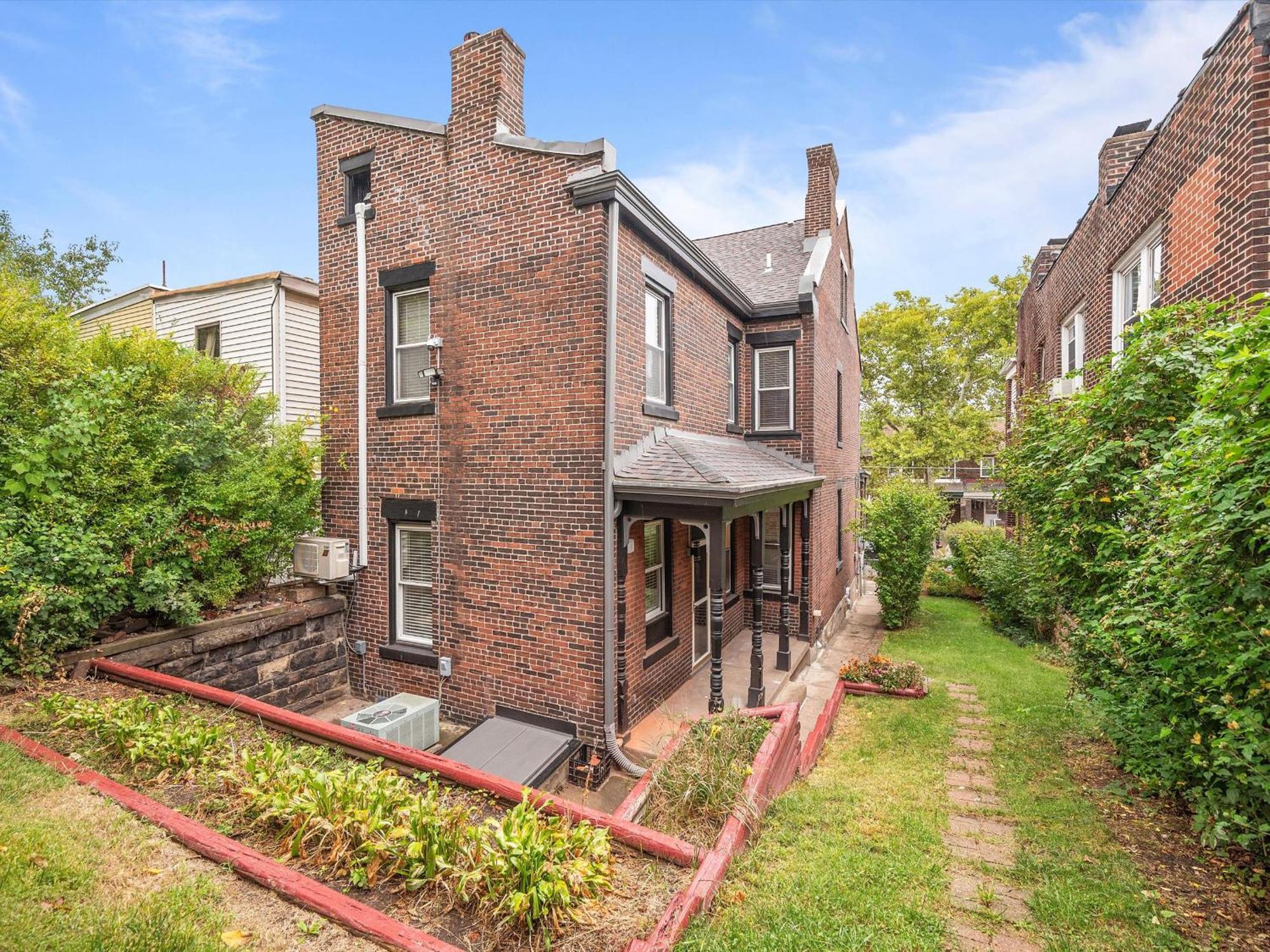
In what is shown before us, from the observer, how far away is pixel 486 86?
7652 mm

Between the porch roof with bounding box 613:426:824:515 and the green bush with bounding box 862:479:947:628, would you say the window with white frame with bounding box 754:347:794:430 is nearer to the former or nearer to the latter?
the porch roof with bounding box 613:426:824:515

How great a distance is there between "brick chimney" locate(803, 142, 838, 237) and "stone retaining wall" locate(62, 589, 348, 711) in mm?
13110

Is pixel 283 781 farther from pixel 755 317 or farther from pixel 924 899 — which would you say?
pixel 755 317

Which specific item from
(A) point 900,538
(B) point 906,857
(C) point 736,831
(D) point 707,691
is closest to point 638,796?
(C) point 736,831

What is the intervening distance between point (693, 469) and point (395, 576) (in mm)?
4879

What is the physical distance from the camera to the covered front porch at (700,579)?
6910mm

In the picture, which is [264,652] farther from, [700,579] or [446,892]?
[700,579]

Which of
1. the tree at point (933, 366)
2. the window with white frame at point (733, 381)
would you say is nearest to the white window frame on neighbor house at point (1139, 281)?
the window with white frame at point (733, 381)

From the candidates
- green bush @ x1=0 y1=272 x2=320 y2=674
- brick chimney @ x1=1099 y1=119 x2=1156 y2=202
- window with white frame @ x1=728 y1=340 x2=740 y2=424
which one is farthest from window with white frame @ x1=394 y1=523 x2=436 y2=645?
brick chimney @ x1=1099 y1=119 x2=1156 y2=202

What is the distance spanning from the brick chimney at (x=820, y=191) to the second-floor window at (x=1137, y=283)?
654cm

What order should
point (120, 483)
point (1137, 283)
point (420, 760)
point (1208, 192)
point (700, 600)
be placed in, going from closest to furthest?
1. point (420, 760)
2. point (1208, 192)
3. point (120, 483)
4. point (1137, 283)
5. point (700, 600)

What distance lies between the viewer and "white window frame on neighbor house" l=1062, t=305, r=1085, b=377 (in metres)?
10.3

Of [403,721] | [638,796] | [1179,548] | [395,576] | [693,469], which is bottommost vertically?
[403,721]

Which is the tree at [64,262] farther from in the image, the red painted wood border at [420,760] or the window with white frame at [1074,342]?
the window with white frame at [1074,342]
